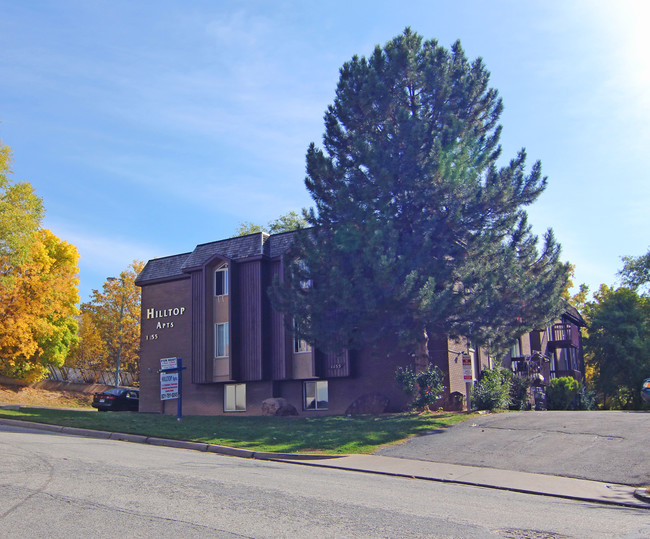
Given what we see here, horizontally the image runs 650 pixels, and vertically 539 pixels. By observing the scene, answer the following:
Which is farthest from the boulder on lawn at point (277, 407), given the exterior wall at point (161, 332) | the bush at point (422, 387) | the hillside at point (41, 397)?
the hillside at point (41, 397)

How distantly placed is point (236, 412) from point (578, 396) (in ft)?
59.8

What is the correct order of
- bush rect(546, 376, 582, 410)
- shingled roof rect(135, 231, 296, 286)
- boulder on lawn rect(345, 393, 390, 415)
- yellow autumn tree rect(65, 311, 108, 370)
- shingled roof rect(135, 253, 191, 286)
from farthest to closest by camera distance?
1. yellow autumn tree rect(65, 311, 108, 370)
2. shingled roof rect(135, 253, 191, 286)
3. bush rect(546, 376, 582, 410)
4. shingled roof rect(135, 231, 296, 286)
5. boulder on lawn rect(345, 393, 390, 415)

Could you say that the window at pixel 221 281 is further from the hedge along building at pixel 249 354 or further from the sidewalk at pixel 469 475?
the sidewalk at pixel 469 475

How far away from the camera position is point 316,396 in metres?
28.0

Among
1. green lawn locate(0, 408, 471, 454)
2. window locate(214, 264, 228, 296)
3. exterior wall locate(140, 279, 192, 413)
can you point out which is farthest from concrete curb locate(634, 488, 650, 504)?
exterior wall locate(140, 279, 192, 413)

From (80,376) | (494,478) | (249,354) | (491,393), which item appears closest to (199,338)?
(249,354)

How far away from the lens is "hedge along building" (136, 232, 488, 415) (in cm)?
2656

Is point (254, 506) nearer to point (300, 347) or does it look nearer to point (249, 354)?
point (300, 347)

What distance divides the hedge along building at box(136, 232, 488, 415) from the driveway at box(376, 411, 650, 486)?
297 inches

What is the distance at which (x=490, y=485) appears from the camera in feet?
38.5

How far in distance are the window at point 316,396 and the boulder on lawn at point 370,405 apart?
2293 mm

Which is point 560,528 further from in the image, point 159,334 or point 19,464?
point 159,334

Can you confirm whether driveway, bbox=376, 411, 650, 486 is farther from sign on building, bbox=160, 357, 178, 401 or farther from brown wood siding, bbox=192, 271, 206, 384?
brown wood siding, bbox=192, 271, 206, 384

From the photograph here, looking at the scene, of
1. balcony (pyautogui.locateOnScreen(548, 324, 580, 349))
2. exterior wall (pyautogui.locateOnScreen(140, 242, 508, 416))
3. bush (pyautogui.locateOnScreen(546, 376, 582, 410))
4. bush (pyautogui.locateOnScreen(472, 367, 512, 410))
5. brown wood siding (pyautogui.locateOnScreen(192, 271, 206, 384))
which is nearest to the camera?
bush (pyautogui.locateOnScreen(472, 367, 512, 410))
